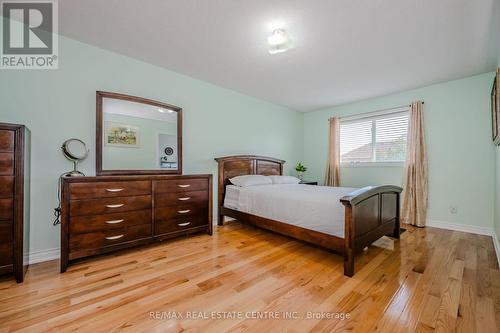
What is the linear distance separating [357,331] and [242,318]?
684 mm

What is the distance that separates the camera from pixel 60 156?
2186 millimetres

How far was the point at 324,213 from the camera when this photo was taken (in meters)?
2.07

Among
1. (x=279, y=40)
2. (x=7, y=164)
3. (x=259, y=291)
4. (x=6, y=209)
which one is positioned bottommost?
(x=259, y=291)

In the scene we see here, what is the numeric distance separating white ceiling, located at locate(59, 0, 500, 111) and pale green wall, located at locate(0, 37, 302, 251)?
193mm

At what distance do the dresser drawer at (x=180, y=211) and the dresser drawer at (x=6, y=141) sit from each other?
4.24 ft

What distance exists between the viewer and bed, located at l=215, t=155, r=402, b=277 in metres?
1.89

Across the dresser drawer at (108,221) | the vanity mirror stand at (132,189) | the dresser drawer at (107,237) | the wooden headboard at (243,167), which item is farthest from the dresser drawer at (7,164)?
the wooden headboard at (243,167)

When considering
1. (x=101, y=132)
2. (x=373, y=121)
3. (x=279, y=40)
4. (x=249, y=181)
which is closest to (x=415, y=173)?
(x=373, y=121)

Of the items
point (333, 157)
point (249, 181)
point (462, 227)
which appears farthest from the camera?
point (333, 157)

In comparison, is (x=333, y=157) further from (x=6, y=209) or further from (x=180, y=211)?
(x=6, y=209)

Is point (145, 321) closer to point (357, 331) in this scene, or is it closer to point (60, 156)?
point (357, 331)

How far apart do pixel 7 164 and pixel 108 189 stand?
27.9 inches

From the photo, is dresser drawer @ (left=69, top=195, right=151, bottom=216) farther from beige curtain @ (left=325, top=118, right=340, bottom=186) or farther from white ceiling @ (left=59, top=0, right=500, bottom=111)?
beige curtain @ (left=325, top=118, right=340, bottom=186)

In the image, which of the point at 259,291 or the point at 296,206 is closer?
the point at 259,291
